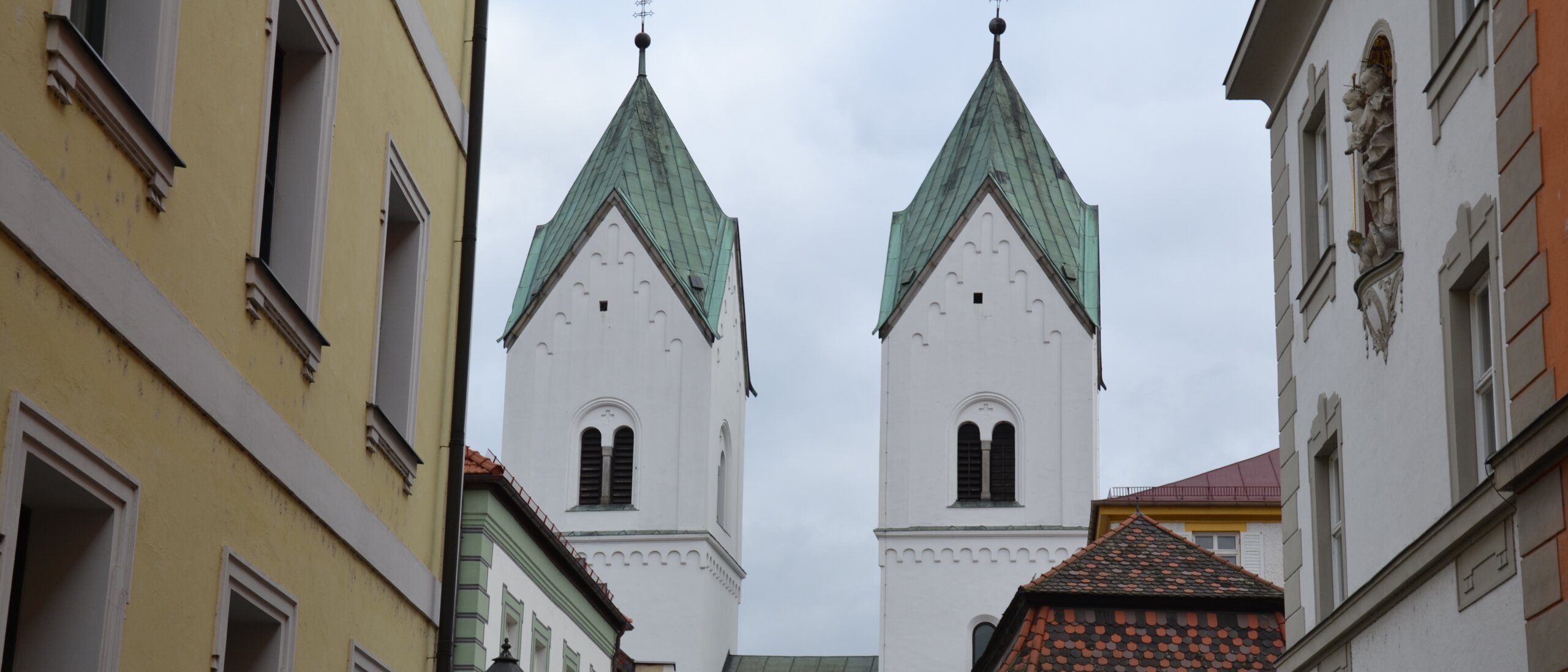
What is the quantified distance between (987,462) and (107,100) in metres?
48.0

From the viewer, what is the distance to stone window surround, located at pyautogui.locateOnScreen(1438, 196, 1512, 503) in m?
11.8

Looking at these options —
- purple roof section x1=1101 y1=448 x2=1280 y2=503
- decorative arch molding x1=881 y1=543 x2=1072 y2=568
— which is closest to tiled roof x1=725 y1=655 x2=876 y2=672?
decorative arch molding x1=881 y1=543 x2=1072 y2=568

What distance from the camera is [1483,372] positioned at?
40.9ft

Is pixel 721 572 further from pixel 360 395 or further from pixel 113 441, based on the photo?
pixel 113 441

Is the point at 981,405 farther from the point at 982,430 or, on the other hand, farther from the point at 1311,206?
the point at 1311,206

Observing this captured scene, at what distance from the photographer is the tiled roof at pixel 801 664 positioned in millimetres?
58188

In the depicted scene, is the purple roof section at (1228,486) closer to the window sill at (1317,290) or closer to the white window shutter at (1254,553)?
the white window shutter at (1254,553)

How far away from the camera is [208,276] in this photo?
8555mm

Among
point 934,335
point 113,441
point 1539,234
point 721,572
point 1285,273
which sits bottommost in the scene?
point 113,441

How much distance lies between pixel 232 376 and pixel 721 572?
157 ft

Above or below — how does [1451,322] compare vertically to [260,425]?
above

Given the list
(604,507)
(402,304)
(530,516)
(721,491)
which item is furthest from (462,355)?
(721,491)

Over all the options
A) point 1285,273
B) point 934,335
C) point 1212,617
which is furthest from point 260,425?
point 934,335

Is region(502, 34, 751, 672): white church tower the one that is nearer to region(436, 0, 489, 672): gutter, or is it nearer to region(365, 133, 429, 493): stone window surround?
region(436, 0, 489, 672): gutter
